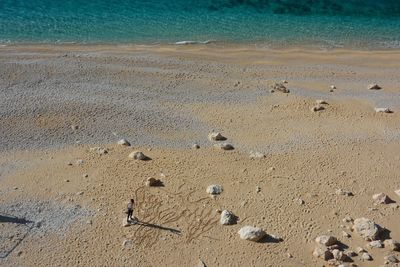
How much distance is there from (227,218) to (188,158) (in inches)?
192

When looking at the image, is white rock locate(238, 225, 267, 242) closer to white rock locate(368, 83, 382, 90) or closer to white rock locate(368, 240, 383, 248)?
white rock locate(368, 240, 383, 248)

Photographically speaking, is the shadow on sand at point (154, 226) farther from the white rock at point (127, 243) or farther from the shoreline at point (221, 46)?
the shoreline at point (221, 46)

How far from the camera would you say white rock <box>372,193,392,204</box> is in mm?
22311

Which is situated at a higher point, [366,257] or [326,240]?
[326,240]

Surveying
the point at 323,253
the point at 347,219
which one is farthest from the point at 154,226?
the point at 347,219

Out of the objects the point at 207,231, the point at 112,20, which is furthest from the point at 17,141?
the point at 112,20

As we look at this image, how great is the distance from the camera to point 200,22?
4288 centimetres

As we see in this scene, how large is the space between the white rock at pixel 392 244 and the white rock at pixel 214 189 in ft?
23.9

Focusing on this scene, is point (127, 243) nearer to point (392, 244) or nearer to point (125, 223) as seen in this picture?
point (125, 223)

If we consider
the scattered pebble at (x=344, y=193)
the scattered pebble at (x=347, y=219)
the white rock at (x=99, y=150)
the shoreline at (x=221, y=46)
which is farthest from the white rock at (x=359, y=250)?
the shoreline at (x=221, y=46)

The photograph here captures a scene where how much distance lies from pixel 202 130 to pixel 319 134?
633cm

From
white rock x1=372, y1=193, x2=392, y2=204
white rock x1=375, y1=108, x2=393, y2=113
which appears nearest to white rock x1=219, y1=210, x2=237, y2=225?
white rock x1=372, y1=193, x2=392, y2=204

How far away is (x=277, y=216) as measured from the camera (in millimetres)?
21656

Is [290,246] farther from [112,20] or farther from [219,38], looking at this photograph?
[112,20]
